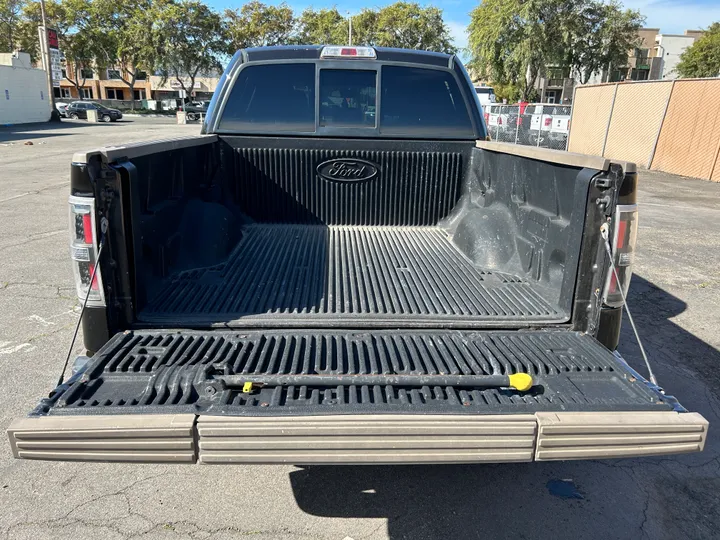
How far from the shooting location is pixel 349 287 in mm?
3281

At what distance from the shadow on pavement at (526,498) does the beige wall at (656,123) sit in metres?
14.8

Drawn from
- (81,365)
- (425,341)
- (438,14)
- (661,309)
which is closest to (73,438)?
(81,365)

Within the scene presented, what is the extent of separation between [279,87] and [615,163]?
3.00m

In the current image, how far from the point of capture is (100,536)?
8.18 feet

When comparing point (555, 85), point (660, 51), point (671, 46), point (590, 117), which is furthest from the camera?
point (671, 46)

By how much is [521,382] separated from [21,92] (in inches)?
1637

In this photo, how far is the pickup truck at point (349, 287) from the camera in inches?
77.2

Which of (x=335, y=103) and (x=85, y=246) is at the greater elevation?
(x=335, y=103)

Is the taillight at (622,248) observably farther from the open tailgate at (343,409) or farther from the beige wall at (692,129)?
the beige wall at (692,129)

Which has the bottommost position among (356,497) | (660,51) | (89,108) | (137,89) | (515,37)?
(356,497)

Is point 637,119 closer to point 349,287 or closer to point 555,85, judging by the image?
point 349,287

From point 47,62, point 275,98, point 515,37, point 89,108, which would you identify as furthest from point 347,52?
point 89,108

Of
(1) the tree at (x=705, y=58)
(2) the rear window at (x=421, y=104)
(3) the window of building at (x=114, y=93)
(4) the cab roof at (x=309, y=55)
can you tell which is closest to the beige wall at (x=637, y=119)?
(2) the rear window at (x=421, y=104)

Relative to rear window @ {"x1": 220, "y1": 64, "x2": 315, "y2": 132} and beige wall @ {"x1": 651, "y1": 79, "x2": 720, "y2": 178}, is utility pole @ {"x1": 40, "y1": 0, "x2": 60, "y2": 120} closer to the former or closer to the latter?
beige wall @ {"x1": 651, "y1": 79, "x2": 720, "y2": 178}
